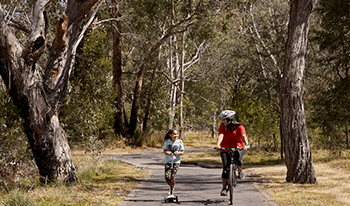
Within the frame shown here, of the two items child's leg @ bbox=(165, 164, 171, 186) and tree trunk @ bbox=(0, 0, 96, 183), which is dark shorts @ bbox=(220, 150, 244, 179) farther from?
tree trunk @ bbox=(0, 0, 96, 183)

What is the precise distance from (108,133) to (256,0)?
43.3 ft

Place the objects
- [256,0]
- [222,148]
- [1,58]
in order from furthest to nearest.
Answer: [256,0], [1,58], [222,148]

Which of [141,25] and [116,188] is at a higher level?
[141,25]

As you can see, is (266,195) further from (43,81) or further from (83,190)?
(43,81)

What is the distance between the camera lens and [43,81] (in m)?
10.0

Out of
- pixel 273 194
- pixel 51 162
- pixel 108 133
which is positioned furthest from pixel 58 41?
pixel 108 133

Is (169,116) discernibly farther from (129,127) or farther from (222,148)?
(222,148)

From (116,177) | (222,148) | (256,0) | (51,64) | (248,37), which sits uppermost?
(256,0)

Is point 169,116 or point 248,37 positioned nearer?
point 248,37

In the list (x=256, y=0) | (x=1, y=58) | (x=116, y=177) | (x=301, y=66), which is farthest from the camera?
(x=256, y=0)

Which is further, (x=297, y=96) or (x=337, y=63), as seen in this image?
(x=337, y=63)

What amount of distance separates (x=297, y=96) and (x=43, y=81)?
22.7 feet

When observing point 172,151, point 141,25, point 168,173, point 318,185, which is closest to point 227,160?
point 172,151

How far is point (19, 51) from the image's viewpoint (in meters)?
9.49
